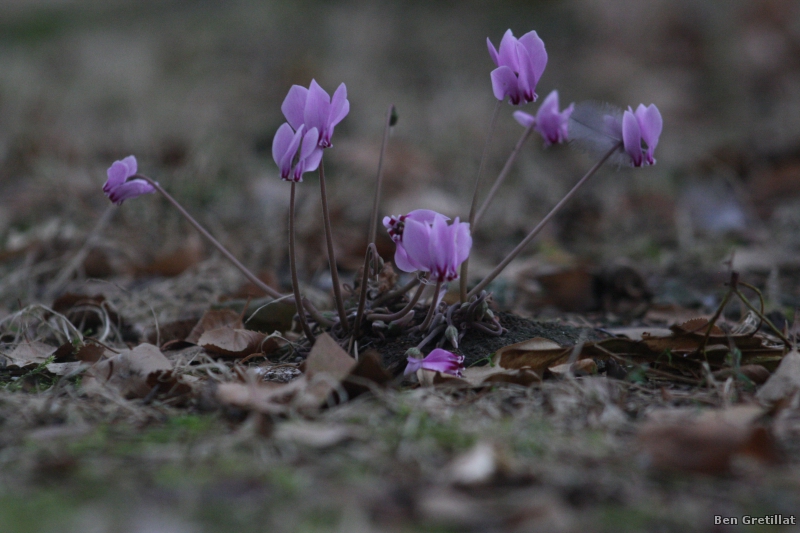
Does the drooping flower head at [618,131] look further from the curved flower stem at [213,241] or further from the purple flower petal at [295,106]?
the curved flower stem at [213,241]

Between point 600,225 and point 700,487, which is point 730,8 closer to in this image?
point 600,225

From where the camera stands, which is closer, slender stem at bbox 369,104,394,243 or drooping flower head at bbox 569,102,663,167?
drooping flower head at bbox 569,102,663,167

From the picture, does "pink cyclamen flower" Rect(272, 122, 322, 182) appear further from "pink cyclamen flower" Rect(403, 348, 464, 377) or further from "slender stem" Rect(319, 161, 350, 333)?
"pink cyclamen flower" Rect(403, 348, 464, 377)

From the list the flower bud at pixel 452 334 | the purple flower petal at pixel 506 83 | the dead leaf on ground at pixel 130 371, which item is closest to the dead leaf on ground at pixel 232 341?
the dead leaf on ground at pixel 130 371

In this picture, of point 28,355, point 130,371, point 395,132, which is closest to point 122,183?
point 130,371

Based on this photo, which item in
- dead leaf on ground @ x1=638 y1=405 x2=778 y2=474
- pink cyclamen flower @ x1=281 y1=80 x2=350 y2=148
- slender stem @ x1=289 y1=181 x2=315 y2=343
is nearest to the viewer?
dead leaf on ground @ x1=638 y1=405 x2=778 y2=474

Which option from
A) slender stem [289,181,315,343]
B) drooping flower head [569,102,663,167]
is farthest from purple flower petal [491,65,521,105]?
slender stem [289,181,315,343]

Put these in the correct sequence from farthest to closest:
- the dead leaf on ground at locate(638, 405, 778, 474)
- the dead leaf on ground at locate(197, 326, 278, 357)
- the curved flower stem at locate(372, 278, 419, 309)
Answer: the dead leaf on ground at locate(197, 326, 278, 357)
the curved flower stem at locate(372, 278, 419, 309)
the dead leaf on ground at locate(638, 405, 778, 474)
